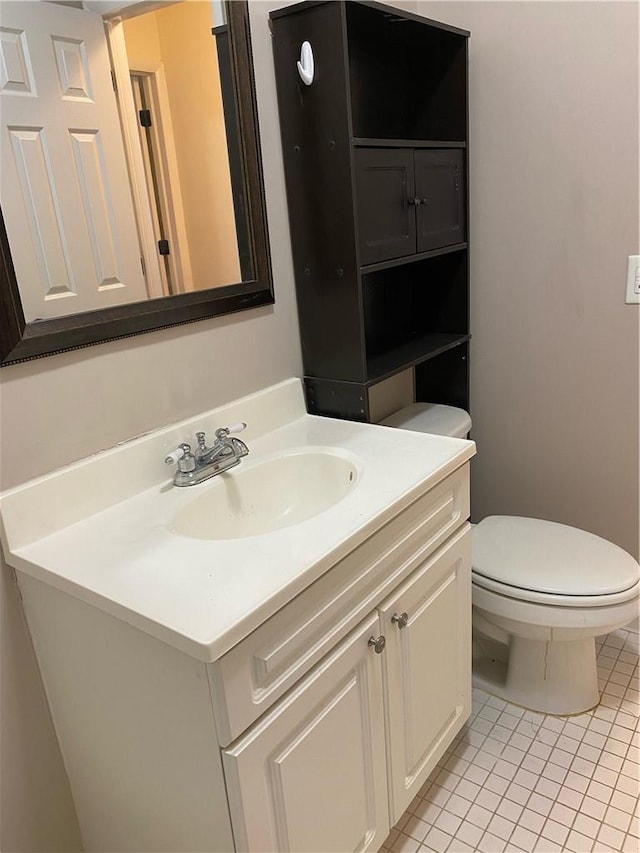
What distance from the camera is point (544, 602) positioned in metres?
1.59

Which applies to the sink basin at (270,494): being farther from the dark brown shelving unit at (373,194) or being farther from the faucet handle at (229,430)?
the dark brown shelving unit at (373,194)

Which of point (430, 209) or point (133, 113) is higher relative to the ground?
point (133, 113)

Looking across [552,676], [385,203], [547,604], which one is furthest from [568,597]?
[385,203]

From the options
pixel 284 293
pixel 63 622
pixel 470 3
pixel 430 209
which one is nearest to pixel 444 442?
pixel 284 293

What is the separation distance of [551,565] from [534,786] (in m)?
0.51

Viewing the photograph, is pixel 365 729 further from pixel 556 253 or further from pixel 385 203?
pixel 556 253

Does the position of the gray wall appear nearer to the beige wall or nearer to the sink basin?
the beige wall

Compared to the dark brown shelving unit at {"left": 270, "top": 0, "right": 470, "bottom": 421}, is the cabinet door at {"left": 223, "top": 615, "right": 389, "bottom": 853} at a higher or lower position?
lower

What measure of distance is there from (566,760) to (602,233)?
1334mm

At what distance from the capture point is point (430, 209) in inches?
67.2

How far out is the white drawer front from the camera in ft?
2.96

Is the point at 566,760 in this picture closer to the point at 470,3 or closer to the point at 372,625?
the point at 372,625

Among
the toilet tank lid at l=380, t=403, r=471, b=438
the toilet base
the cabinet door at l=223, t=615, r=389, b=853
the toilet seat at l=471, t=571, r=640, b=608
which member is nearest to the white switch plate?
the toilet tank lid at l=380, t=403, r=471, b=438

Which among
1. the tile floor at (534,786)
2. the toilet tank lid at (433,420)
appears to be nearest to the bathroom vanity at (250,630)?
the tile floor at (534,786)
